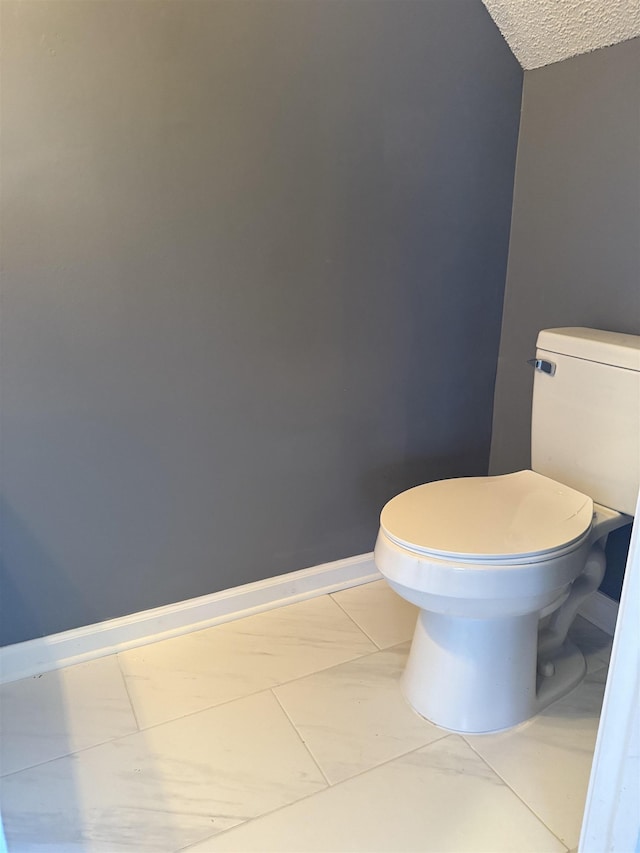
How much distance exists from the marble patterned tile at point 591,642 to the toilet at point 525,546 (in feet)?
0.18

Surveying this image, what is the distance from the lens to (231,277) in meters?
1.53

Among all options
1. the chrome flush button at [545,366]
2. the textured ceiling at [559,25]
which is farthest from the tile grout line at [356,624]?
the textured ceiling at [559,25]

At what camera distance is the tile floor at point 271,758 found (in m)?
1.18

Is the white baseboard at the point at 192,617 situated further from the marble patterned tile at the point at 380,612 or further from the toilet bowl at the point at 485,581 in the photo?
the toilet bowl at the point at 485,581

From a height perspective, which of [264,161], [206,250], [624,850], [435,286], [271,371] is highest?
[264,161]

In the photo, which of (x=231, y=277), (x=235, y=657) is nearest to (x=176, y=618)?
(x=235, y=657)

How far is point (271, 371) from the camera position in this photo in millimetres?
1648

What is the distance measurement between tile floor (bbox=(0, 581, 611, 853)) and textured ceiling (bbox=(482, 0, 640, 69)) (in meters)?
1.48

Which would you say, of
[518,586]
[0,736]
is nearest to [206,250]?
[518,586]

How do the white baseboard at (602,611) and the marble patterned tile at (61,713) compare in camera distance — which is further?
the white baseboard at (602,611)

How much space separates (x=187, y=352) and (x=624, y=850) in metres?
1.26

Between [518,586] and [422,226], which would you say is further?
[422,226]

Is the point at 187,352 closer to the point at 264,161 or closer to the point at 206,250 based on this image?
the point at 206,250

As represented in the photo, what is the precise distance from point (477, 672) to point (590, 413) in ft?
2.10
